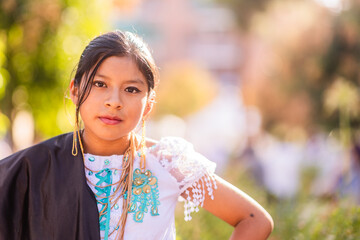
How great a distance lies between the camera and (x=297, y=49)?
30.2 feet

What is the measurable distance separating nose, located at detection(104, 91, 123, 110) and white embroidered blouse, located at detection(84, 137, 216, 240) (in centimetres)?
24

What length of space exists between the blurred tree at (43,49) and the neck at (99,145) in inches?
114

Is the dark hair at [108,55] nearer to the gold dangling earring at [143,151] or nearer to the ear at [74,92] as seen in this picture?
the ear at [74,92]

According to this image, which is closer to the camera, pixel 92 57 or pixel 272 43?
pixel 92 57

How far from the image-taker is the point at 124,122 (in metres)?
2.02

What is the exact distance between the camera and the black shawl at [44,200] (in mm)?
1887

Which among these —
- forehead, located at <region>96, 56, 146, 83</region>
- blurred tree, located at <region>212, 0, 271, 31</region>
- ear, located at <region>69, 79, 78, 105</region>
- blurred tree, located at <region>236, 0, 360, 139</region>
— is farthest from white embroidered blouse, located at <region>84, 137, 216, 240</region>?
blurred tree, located at <region>212, 0, 271, 31</region>

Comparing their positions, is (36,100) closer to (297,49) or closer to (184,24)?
(297,49)

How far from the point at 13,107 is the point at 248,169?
451 cm

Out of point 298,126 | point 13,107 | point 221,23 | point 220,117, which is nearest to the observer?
point 13,107

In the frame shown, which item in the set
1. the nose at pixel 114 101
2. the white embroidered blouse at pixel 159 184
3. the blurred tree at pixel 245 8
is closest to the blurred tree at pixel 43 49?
the white embroidered blouse at pixel 159 184

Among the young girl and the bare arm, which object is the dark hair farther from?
the bare arm

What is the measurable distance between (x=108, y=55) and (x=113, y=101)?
183 millimetres

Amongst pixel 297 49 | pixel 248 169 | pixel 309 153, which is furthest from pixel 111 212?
pixel 309 153
